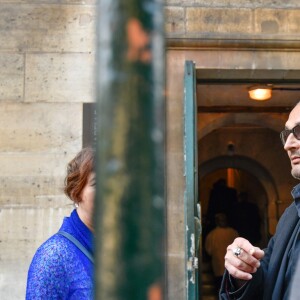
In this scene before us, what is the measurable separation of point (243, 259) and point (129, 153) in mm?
1774

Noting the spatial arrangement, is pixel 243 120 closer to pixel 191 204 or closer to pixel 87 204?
pixel 191 204

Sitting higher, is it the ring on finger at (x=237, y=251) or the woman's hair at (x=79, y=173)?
the woman's hair at (x=79, y=173)

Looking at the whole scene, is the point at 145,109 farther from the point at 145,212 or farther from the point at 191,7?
the point at 191,7

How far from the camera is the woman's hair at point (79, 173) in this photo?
8.70ft

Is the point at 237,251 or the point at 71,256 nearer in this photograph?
the point at 237,251

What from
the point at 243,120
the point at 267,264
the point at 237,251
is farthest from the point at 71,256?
the point at 243,120

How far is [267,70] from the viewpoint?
5707 millimetres

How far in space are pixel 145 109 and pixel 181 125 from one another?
4883 millimetres

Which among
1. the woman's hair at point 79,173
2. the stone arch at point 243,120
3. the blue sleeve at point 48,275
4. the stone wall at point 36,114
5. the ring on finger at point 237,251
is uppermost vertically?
the stone arch at point 243,120

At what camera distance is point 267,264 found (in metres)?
2.71

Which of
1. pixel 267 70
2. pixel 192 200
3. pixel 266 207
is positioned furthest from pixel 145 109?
pixel 266 207

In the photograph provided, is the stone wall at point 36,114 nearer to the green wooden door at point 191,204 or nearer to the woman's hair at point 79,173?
the green wooden door at point 191,204

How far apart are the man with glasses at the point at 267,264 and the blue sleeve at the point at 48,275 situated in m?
0.54

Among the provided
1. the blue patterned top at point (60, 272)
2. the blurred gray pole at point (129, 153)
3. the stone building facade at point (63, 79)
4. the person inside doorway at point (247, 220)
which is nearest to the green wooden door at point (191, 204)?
the stone building facade at point (63, 79)
